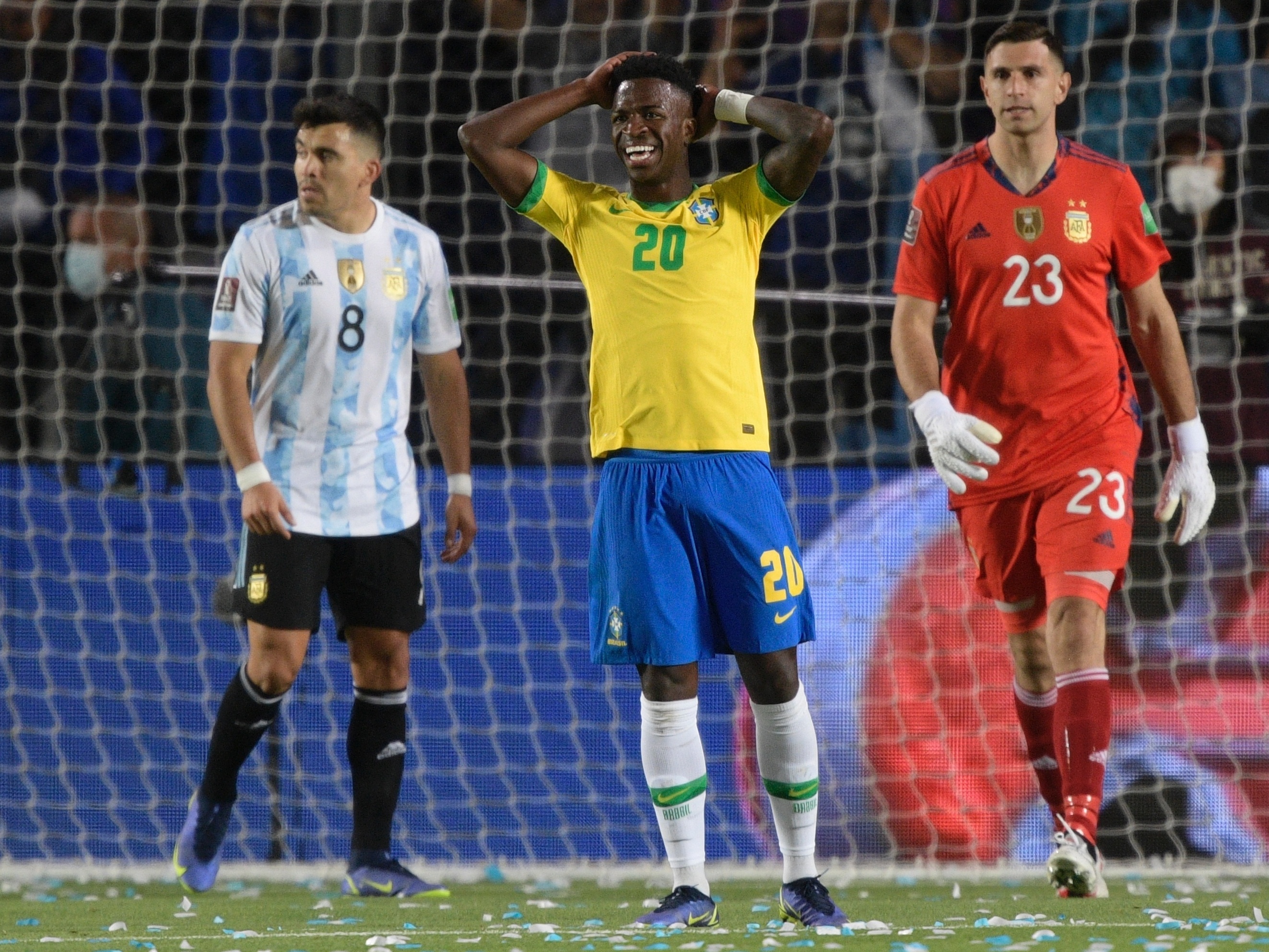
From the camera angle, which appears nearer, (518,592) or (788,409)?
(518,592)

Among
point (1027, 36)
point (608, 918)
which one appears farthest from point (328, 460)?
point (1027, 36)

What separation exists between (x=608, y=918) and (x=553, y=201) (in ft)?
4.63

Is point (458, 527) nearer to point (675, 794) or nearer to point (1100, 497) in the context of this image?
point (675, 794)

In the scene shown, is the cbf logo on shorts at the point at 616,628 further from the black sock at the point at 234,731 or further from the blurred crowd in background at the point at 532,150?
the blurred crowd in background at the point at 532,150

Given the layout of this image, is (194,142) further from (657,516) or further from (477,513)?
(657,516)

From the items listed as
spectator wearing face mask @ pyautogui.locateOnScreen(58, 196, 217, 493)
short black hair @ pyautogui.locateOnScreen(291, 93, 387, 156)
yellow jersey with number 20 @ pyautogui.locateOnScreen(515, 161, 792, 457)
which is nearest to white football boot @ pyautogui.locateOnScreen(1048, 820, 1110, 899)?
yellow jersey with number 20 @ pyautogui.locateOnScreen(515, 161, 792, 457)

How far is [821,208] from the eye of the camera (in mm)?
6086

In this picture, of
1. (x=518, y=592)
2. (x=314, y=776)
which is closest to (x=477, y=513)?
(x=518, y=592)

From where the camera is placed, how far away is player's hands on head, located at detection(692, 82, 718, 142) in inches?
131

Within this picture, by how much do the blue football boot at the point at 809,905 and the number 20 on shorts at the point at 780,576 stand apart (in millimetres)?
508

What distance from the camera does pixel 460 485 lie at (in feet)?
13.6

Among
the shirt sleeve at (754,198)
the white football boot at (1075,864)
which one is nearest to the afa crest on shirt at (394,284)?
the shirt sleeve at (754,198)

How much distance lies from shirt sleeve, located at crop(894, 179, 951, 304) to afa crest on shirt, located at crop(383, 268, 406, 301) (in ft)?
3.75

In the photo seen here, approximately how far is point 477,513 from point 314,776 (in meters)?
0.90
